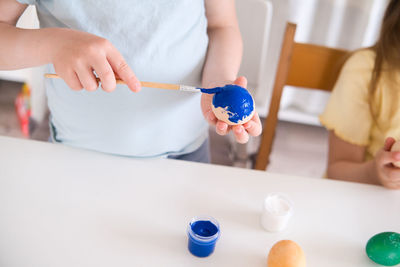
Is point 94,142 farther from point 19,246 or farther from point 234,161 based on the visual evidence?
point 234,161

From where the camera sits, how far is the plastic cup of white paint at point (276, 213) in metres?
0.68

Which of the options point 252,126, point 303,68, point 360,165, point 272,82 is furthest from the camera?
point 272,82

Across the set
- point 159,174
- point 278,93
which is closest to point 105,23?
point 159,174

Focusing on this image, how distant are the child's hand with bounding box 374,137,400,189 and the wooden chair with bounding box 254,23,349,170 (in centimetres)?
38

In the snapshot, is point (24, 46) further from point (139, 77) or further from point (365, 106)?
point (365, 106)

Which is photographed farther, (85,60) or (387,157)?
(387,157)

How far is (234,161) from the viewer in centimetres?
130

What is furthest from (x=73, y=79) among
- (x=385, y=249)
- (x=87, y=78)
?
(x=385, y=249)

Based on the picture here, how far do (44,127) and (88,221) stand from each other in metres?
0.71

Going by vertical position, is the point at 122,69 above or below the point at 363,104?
above

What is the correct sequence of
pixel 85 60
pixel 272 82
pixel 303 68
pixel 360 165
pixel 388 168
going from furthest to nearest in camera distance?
pixel 272 82 → pixel 303 68 → pixel 360 165 → pixel 388 168 → pixel 85 60

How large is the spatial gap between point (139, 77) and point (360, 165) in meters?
0.64

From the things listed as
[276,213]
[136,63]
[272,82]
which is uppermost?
[136,63]

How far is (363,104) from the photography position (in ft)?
3.43
